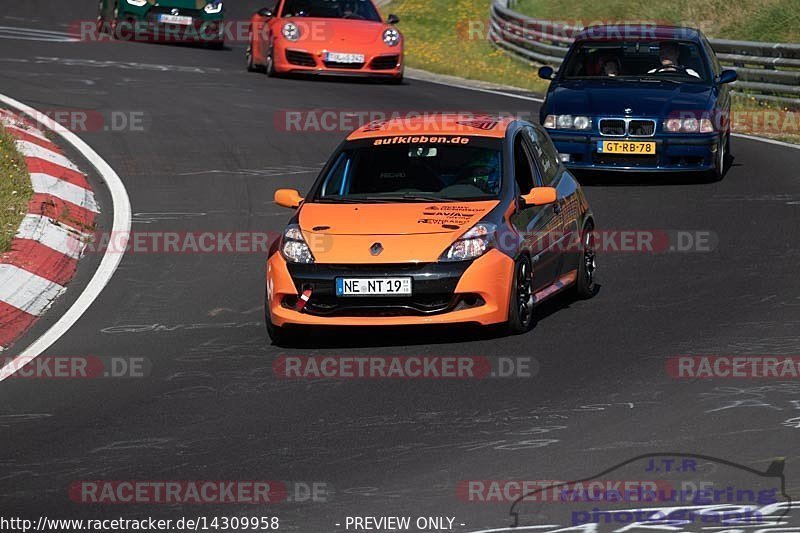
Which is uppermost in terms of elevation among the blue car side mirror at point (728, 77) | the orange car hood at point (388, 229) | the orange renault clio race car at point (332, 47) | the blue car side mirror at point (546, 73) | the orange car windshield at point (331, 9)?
the orange car hood at point (388, 229)

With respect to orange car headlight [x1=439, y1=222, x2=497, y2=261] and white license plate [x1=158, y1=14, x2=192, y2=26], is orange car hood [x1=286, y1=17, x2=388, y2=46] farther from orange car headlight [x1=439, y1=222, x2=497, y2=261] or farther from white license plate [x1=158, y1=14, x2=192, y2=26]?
orange car headlight [x1=439, y1=222, x2=497, y2=261]

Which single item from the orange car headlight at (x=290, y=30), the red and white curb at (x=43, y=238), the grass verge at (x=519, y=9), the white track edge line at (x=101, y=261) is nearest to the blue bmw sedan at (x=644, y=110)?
the white track edge line at (x=101, y=261)

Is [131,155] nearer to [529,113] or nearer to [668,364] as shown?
[529,113]

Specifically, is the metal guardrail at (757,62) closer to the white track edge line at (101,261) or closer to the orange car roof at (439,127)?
the white track edge line at (101,261)

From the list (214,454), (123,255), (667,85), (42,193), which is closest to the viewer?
(214,454)

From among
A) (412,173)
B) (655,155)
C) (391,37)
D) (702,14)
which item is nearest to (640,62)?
(655,155)

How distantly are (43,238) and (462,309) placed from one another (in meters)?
4.44

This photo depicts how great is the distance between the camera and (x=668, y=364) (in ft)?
31.4

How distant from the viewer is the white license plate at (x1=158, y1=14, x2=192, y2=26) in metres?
30.4

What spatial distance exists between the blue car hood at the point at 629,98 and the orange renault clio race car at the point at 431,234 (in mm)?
5142

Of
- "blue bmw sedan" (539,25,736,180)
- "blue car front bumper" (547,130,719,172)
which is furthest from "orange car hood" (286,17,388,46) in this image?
"blue car front bumper" (547,130,719,172)

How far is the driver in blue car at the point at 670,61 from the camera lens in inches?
702

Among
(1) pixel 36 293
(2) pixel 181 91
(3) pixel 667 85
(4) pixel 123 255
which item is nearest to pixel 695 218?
(3) pixel 667 85

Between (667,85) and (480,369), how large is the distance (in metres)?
8.64
